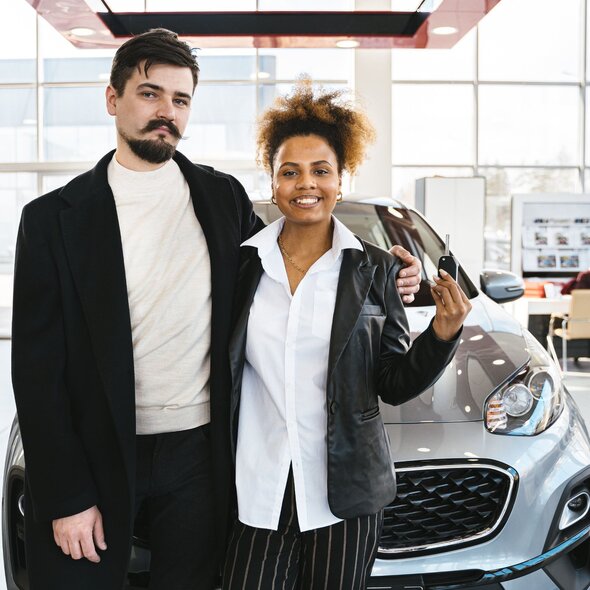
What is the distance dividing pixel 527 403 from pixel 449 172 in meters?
8.82

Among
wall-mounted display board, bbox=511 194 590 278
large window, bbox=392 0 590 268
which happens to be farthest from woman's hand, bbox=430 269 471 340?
large window, bbox=392 0 590 268

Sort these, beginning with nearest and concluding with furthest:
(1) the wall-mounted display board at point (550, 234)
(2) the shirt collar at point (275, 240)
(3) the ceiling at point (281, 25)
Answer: (2) the shirt collar at point (275, 240) < (3) the ceiling at point (281, 25) < (1) the wall-mounted display board at point (550, 234)

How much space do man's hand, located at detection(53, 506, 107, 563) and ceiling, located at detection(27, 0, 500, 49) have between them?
5556mm

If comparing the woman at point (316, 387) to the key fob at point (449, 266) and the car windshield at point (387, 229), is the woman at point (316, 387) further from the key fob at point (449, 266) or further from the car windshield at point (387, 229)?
the car windshield at point (387, 229)

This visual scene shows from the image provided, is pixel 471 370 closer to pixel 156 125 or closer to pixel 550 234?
pixel 156 125

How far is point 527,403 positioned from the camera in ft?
6.59

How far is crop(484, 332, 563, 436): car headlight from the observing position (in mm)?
1938

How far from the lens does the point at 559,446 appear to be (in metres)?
1.95

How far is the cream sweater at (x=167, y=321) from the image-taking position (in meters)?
1.45

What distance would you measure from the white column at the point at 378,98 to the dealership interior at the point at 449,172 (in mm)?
21

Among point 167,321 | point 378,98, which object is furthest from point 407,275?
point 378,98

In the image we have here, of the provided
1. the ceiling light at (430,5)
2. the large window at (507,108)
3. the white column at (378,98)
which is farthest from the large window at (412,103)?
the ceiling light at (430,5)

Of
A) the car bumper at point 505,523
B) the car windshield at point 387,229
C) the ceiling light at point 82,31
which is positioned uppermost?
the ceiling light at point 82,31

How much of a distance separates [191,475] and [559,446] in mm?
1027
